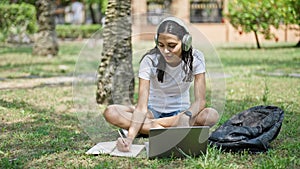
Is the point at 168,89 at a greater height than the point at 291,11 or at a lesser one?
lesser

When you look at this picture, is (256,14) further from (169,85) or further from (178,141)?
(178,141)

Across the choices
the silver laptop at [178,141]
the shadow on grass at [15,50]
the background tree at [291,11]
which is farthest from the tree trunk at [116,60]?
the shadow on grass at [15,50]

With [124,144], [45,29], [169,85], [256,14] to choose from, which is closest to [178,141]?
[124,144]

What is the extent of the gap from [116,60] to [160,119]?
2070 millimetres

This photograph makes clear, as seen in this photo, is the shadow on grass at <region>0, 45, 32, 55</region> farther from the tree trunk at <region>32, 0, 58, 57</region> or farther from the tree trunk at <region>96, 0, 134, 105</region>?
the tree trunk at <region>96, 0, 134, 105</region>

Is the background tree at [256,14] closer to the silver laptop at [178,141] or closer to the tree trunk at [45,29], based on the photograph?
the tree trunk at [45,29]

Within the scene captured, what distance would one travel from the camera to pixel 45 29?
13328 mm

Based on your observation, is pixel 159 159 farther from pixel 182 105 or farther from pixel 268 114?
pixel 268 114

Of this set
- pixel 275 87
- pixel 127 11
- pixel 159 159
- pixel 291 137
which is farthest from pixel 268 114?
pixel 275 87

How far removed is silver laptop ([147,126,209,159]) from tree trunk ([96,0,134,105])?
2370 millimetres

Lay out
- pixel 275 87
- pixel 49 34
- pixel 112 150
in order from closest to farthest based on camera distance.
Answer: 1. pixel 112 150
2. pixel 275 87
3. pixel 49 34

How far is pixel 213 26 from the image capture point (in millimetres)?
24531

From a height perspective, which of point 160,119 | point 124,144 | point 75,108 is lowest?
point 75,108

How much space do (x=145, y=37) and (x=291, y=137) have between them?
1.67 m
